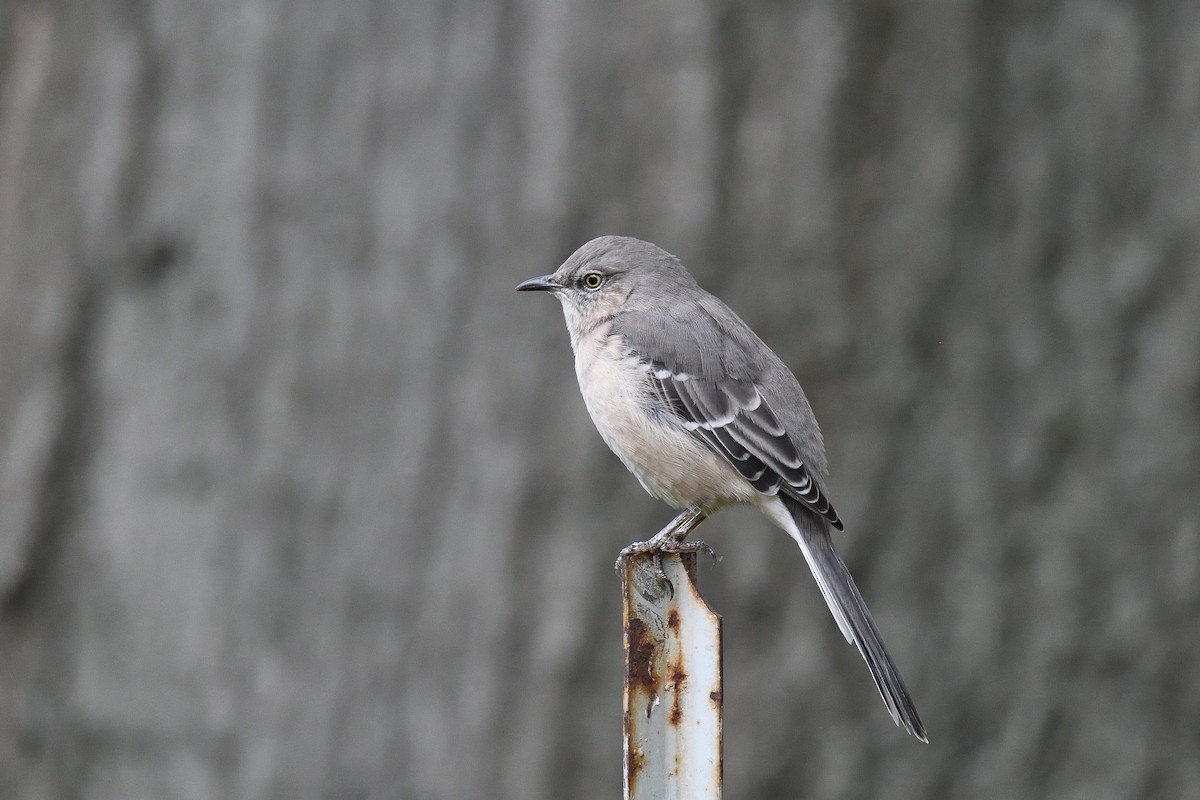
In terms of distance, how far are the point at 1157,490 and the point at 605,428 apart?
2.61 metres

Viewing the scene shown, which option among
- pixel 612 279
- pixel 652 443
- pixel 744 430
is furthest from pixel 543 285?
pixel 744 430

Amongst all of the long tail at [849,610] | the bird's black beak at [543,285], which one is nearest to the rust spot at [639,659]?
the long tail at [849,610]

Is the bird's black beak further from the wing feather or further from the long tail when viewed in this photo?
the long tail

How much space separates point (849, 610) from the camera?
2.48 metres

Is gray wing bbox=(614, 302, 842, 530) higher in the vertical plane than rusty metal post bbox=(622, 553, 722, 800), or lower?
higher

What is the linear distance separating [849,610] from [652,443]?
0.69 metres

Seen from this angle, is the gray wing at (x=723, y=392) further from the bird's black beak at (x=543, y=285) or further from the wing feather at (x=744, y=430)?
the bird's black beak at (x=543, y=285)

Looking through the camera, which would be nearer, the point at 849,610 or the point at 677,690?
the point at 677,690

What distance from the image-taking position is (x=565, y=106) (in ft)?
14.0

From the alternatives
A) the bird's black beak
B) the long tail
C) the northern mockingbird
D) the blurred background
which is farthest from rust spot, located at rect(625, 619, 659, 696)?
the blurred background

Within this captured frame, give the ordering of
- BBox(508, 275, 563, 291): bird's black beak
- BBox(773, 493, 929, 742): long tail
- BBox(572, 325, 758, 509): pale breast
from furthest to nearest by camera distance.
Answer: BBox(508, 275, 563, 291): bird's black beak → BBox(572, 325, 758, 509): pale breast → BBox(773, 493, 929, 742): long tail

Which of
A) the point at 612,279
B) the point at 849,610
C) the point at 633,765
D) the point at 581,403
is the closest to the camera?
the point at 633,765

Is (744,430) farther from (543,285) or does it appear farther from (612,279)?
(543,285)

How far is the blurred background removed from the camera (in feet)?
13.9
